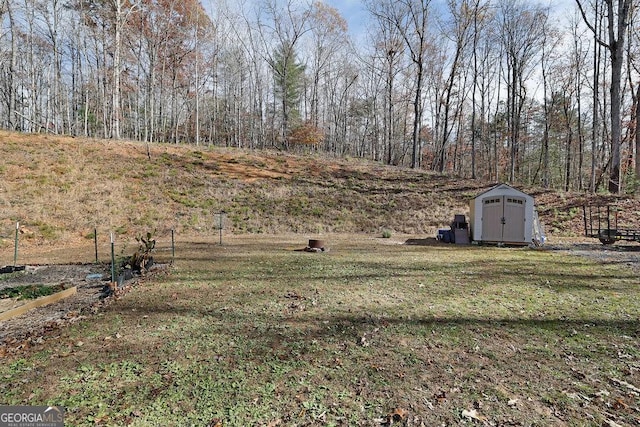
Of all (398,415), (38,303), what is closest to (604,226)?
(398,415)

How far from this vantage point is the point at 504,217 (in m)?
12.4

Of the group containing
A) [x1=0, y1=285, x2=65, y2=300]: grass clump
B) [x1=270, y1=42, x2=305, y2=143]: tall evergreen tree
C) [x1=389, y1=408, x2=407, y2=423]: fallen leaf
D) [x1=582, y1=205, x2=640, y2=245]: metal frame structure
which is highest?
[x1=270, y1=42, x2=305, y2=143]: tall evergreen tree

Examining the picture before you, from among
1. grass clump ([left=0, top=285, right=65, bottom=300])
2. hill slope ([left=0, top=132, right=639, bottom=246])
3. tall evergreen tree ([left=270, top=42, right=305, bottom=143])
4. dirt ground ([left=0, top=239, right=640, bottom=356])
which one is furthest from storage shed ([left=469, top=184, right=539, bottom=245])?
tall evergreen tree ([left=270, top=42, right=305, bottom=143])

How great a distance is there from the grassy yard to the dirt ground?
0.28 m

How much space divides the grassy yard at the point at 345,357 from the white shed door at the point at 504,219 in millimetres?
6617

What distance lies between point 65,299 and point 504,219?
522 inches

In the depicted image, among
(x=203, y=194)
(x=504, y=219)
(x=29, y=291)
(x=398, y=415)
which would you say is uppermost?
(x=203, y=194)

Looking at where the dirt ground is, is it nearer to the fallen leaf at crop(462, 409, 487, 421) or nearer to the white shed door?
the white shed door

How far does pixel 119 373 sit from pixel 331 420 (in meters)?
1.96

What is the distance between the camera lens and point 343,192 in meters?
18.9

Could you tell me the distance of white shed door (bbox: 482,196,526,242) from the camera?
40.2 feet

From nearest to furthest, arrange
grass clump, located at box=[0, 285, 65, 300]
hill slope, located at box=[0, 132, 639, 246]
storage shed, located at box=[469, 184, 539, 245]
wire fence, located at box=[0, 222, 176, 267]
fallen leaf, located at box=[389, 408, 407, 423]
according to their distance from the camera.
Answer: fallen leaf, located at box=[389, 408, 407, 423]
grass clump, located at box=[0, 285, 65, 300]
wire fence, located at box=[0, 222, 176, 267]
storage shed, located at box=[469, 184, 539, 245]
hill slope, located at box=[0, 132, 639, 246]

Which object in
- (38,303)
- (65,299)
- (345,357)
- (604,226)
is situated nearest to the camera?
(345,357)

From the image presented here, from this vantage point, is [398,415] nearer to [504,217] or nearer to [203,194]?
[504,217]
